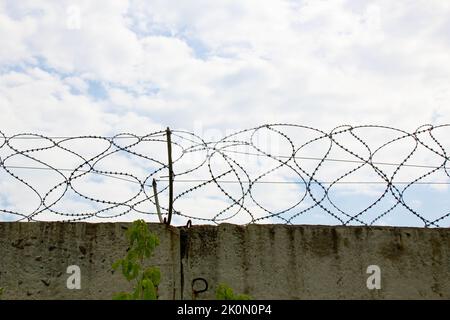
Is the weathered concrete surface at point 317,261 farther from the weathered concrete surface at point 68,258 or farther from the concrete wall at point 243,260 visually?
the weathered concrete surface at point 68,258

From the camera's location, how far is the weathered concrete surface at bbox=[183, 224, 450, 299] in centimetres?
404

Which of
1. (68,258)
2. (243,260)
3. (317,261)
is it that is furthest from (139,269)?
(317,261)

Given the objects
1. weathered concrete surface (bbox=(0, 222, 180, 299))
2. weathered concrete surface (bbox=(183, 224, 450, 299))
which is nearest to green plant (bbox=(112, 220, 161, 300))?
weathered concrete surface (bbox=(0, 222, 180, 299))

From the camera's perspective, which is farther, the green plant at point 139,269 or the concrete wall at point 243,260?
the concrete wall at point 243,260

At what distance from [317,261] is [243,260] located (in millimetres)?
485

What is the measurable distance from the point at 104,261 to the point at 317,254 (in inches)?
53.2

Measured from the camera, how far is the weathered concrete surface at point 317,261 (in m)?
4.04

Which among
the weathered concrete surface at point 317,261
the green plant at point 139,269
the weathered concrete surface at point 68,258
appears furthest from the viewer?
the weathered concrete surface at point 317,261

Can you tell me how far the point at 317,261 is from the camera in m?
4.16

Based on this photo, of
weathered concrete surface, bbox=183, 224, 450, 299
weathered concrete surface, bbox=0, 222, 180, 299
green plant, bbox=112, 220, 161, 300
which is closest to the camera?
green plant, bbox=112, 220, 161, 300

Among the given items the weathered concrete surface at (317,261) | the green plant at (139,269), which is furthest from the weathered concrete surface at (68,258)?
the green plant at (139,269)

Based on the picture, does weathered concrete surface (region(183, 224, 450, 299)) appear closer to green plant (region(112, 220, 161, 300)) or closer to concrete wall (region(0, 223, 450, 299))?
concrete wall (region(0, 223, 450, 299))
